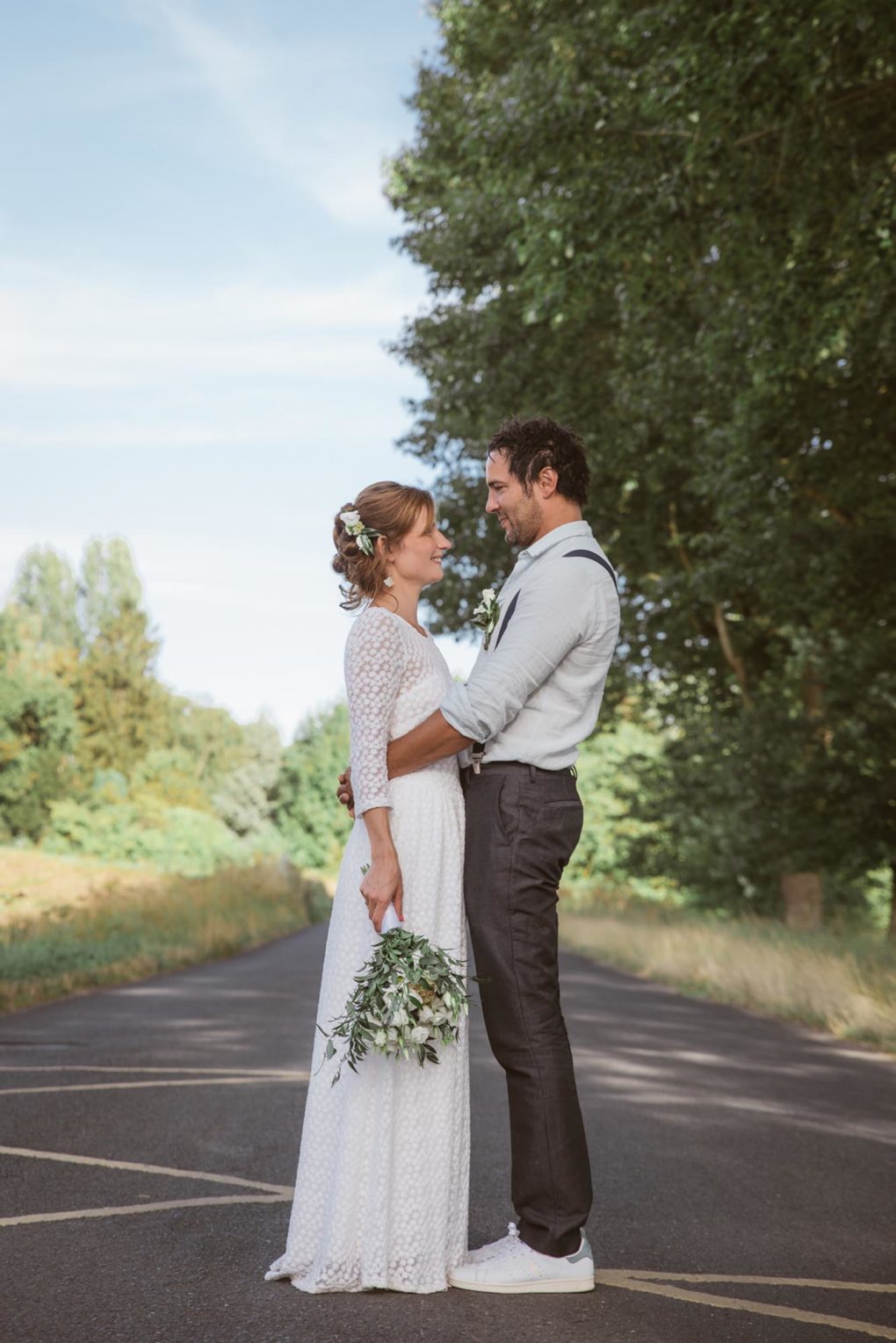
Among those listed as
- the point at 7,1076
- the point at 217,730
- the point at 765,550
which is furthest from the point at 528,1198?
the point at 217,730

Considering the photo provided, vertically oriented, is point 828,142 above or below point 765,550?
above

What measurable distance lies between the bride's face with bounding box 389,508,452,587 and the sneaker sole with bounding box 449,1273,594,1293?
190cm

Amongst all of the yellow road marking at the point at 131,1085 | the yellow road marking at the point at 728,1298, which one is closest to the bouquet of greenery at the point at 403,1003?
the yellow road marking at the point at 728,1298

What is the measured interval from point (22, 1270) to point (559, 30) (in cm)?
1167

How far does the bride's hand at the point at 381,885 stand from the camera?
356 cm

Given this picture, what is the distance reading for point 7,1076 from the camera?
276 inches

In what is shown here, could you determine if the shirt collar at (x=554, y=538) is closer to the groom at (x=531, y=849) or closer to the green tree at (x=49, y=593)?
the groom at (x=531, y=849)

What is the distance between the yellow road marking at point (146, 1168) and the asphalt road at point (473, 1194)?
2cm

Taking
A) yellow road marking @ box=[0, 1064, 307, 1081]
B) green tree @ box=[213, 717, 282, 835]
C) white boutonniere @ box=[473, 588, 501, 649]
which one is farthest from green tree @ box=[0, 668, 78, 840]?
white boutonniere @ box=[473, 588, 501, 649]

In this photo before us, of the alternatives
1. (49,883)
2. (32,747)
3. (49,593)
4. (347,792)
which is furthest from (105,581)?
(347,792)

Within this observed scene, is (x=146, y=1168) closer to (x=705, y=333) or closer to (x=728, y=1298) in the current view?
(x=728, y=1298)

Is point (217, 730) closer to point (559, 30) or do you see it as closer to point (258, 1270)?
point (559, 30)

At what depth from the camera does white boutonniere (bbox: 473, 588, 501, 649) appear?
12.8 ft

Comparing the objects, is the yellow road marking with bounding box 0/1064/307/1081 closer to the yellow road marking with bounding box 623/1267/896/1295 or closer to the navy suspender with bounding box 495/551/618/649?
the yellow road marking with bounding box 623/1267/896/1295
